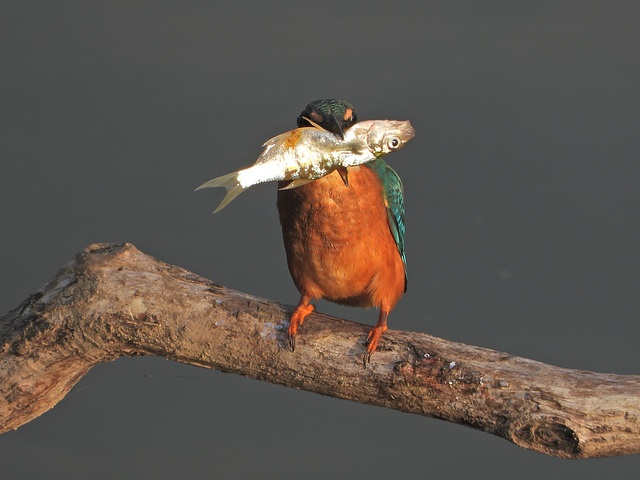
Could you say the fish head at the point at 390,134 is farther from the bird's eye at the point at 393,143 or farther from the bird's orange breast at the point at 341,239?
the bird's orange breast at the point at 341,239

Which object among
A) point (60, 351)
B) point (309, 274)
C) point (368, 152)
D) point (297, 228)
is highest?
point (368, 152)

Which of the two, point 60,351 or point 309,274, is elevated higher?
point 309,274

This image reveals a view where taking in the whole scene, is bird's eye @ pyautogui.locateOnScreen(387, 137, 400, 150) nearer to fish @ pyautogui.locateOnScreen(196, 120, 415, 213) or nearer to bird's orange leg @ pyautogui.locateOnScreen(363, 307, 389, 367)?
fish @ pyautogui.locateOnScreen(196, 120, 415, 213)

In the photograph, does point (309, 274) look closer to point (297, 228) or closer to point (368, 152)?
point (297, 228)

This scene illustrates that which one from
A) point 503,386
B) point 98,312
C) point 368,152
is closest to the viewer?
point 368,152

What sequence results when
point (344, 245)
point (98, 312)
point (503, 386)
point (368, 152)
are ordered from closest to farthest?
point (368, 152), point (503, 386), point (98, 312), point (344, 245)

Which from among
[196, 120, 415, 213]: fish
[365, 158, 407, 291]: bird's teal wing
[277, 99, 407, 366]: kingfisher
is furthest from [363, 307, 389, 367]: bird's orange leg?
[196, 120, 415, 213]: fish

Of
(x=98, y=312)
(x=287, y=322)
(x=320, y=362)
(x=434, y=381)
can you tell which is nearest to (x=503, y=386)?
(x=434, y=381)
